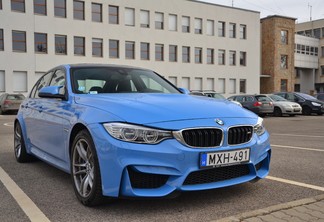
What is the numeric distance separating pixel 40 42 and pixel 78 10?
4.70m

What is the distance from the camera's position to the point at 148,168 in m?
3.49

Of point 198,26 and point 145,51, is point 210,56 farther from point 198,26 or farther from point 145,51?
point 145,51

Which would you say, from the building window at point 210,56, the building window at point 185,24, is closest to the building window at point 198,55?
the building window at point 210,56

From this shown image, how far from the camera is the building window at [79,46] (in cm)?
3621

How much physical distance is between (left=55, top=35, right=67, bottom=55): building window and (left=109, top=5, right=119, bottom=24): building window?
16.5ft

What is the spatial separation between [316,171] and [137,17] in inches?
1384

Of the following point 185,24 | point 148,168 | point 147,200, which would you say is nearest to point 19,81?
point 185,24

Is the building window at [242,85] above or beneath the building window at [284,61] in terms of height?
beneath

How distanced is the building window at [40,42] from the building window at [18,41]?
1085 millimetres

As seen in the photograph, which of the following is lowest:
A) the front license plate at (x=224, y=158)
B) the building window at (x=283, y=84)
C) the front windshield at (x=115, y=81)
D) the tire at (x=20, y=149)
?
the tire at (x=20, y=149)

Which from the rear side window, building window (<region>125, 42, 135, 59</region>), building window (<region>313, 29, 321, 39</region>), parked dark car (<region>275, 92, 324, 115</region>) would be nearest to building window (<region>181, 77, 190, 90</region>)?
building window (<region>125, 42, 135, 59</region>)

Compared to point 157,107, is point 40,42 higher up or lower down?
higher up

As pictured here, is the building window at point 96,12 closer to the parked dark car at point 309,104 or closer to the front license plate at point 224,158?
the parked dark car at point 309,104

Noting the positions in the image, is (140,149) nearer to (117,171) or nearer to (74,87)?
(117,171)
